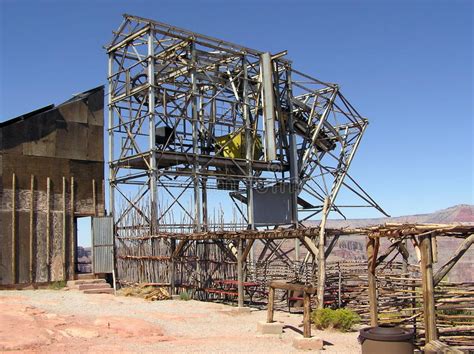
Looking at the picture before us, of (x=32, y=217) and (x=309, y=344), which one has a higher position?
(x=32, y=217)

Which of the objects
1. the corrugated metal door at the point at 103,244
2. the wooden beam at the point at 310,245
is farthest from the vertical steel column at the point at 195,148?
the wooden beam at the point at 310,245

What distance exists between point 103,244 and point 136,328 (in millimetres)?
12010

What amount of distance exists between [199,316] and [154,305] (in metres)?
3.13

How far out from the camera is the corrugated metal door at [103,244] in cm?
2589

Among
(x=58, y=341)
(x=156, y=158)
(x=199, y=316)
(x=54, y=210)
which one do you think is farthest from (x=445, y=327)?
(x=54, y=210)

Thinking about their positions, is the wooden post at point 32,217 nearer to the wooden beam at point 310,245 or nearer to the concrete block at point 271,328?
the wooden beam at point 310,245

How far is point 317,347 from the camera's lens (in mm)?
13219

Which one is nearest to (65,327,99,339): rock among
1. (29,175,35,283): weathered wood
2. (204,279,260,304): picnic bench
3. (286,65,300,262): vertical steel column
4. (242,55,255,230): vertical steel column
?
(204,279,260,304): picnic bench

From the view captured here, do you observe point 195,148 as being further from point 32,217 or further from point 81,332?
point 81,332

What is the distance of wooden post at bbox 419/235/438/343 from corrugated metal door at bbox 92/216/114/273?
56.2 feet

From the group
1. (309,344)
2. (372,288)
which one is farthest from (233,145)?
(309,344)

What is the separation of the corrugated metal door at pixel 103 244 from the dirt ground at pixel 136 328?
4.89 m

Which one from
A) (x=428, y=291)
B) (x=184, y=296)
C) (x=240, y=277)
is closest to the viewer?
(x=428, y=291)

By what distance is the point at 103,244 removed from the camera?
26203 millimetres
